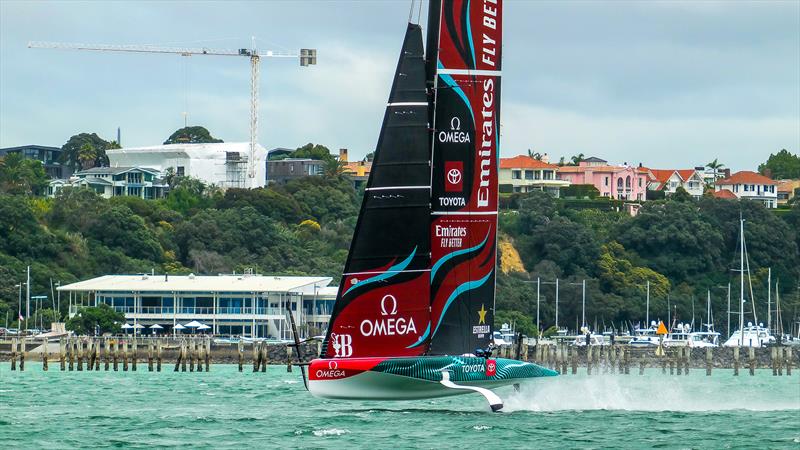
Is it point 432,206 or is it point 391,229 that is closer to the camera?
point 391,229

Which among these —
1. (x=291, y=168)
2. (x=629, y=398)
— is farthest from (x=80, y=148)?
(x=629, y=398)

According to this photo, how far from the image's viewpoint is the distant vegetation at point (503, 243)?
3720 inches

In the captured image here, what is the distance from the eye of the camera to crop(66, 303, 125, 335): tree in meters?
80.9

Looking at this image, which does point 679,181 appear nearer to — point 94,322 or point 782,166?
point 782,166

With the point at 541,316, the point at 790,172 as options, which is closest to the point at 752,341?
the point at 541,316

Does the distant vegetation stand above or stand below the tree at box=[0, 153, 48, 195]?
below

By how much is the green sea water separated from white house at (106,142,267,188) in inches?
3327

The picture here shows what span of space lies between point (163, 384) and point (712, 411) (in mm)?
18385

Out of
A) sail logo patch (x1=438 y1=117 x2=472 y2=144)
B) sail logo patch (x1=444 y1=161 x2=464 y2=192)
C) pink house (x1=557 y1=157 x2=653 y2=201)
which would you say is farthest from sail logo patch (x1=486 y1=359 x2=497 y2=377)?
pink house (x1=557 y1=157 x2=653 y2=201)

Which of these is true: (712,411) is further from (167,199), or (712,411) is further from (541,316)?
(167,199)

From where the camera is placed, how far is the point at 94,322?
81250 mm

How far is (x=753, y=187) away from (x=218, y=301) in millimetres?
70597

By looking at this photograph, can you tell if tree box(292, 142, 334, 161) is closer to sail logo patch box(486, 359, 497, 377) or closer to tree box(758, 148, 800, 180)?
tree box(758, 148, 800, 180)

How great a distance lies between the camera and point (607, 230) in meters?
112
